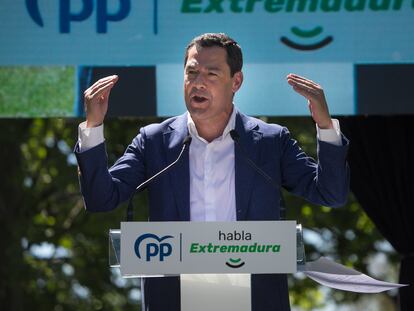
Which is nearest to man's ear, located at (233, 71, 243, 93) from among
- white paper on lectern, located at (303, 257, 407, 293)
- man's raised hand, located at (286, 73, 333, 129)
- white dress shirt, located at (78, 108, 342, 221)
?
white dress shirt, located at (78, 108, 342, 221)

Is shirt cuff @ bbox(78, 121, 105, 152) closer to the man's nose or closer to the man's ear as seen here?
the man's nose

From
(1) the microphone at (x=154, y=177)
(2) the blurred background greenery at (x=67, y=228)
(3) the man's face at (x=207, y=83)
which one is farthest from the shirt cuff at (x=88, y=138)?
(2) the blurred background greenery at (x=67, y=228)

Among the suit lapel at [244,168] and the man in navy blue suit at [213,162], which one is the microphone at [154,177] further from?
the suit lapel at [244,168]

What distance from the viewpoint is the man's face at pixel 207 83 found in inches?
132

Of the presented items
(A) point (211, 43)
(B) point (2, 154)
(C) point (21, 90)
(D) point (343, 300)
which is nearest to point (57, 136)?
(B) point (2, 154)

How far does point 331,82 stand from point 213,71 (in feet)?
6.61

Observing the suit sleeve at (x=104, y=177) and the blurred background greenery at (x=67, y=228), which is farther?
the blurred background greenery at (x=67, y=228)

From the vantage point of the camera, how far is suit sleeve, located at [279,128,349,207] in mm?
3264

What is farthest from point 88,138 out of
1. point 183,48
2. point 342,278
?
point 183,48

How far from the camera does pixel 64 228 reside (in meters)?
10.2

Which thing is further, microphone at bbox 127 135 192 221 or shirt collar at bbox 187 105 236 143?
shirt collar at bbox 187 105 236 143

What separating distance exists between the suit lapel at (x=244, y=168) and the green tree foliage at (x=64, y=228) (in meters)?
5.61

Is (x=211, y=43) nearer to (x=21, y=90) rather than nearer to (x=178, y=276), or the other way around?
(x=178, y=276)

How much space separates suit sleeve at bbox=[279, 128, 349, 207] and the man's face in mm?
258
